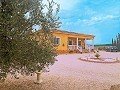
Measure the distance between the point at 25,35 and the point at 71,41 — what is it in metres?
29.0

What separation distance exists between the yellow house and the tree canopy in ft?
71.7

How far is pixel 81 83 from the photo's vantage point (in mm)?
9266

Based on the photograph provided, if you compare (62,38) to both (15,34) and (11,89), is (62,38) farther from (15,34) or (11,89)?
(15,34)

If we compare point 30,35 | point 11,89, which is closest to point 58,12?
point 30,35

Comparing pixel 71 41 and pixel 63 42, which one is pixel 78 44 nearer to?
pixel 71 41

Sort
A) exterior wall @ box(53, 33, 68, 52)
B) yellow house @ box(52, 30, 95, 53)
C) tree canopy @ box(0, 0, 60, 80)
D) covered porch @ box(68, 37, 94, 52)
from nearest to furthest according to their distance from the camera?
1. tree canopy @ box(0, 0, 60, 80)
2. yellow house @ box(52, 30, 95, 53)
3. exterior wall @ box(53, 33, 68, 52)
4. covered porch @ box(68, 37, 94, 52)

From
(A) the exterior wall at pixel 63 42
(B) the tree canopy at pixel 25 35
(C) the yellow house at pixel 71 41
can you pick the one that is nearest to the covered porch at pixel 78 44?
(C) the yellow house at pixel 71 41

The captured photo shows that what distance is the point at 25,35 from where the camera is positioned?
19.1ft

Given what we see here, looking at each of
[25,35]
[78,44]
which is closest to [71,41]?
[78,44]

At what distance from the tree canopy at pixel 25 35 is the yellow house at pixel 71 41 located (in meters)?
21.9

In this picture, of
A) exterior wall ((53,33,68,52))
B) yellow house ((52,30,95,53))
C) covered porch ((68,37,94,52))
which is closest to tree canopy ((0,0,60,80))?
yellow house ((52,30,95,53))

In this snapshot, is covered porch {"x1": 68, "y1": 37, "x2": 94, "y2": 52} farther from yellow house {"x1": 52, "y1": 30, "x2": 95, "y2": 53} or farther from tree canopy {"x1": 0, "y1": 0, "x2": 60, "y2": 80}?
tree canopy {"x1": 0, "y1": 0, "x2": 60, "y2": 80}

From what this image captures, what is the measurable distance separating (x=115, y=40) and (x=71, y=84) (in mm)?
39638

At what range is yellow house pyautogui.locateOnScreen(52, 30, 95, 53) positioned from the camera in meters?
30.8
